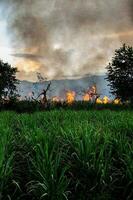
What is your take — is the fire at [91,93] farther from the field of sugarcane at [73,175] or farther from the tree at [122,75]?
the field of sugarcane at [73,175]

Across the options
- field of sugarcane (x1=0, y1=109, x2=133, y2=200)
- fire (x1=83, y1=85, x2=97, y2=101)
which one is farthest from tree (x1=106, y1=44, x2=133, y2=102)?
field of sugarcane (x1=0, y1=109, x2=133, y2=200)

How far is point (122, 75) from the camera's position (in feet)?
112

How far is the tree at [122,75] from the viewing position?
3356cm

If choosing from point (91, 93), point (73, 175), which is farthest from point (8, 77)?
point (73, 175)

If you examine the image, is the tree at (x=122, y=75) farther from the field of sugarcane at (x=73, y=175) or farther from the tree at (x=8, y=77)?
the field of sugarcane at (x=73, y=175)

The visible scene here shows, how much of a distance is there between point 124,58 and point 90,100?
12.2 feet

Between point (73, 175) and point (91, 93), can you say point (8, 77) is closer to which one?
point (91, 93)

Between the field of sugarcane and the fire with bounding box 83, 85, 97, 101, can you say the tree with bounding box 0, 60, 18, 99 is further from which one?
the field of sugarcane

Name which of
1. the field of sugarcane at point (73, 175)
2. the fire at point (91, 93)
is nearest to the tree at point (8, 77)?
the fire at point (91, 93)

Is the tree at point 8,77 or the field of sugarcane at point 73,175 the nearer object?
the field of sugarcane at point 73,175

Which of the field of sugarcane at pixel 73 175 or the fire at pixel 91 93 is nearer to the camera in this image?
the field of sugarcane at pixel 73 175

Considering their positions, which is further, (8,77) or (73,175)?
(8,77)

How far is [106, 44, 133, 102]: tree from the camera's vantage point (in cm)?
3356

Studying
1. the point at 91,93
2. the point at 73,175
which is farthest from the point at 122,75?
the point at 73,175
